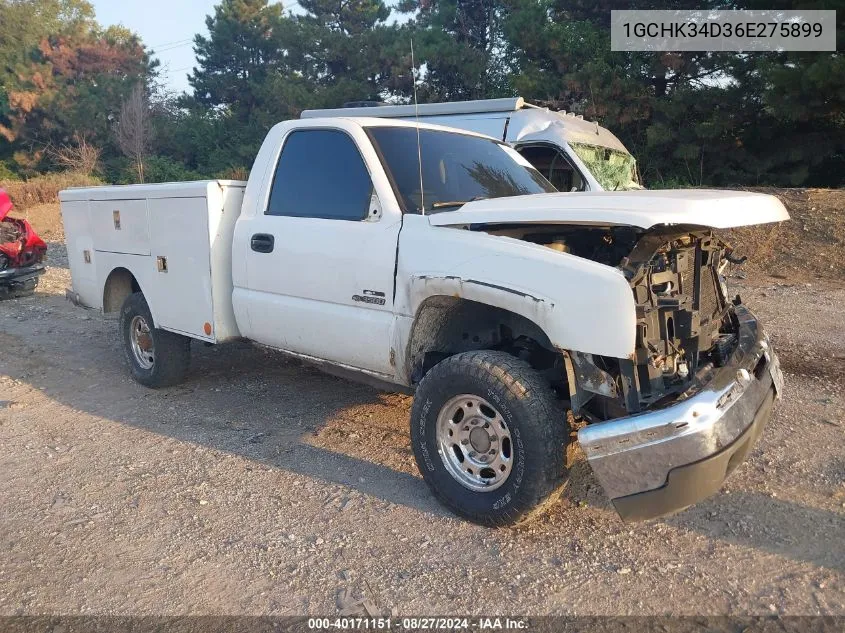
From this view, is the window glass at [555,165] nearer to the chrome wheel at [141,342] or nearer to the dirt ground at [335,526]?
the dirt ground at [335,526]

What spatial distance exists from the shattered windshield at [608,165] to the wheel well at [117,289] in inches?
244

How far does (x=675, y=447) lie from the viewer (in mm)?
2852

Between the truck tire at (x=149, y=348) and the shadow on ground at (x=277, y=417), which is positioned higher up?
the truck tire at (x=149, y=348)

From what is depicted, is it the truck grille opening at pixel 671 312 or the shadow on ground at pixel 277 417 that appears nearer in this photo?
the truck grille opening at pixel 671 312

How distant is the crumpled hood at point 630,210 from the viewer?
2.99m

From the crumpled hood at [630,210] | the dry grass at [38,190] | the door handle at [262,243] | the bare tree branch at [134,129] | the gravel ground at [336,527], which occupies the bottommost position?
the gravel ground at [336,527]

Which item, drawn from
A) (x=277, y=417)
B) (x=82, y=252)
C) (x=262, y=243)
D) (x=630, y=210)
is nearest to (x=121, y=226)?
(x=82, y=252)

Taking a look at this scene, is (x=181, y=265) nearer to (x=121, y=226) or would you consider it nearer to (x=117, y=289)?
(x=121, y=226)

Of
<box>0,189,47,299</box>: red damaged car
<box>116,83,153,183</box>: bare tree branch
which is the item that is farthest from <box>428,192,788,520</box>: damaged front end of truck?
<box>116,83,153,183</box>: bare tree branch

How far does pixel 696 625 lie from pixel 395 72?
79.6ft

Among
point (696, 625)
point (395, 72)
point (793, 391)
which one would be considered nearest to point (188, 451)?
point (696, 625)

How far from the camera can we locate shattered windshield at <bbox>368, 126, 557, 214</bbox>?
4.14 meters

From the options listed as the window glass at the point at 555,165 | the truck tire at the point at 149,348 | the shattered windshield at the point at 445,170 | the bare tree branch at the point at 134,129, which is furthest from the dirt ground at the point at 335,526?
the bare tree branch at the point at 134,129

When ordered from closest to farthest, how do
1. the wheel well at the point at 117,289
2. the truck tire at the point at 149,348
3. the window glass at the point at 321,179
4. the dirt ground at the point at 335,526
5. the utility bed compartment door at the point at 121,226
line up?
the dirt ground at the point at 335,526, the window glass at the point at 321,179, the utility bed compartment door at the point at 121,226, the truck tire at the point at 149,348, the wheel well at the point at 117,289
